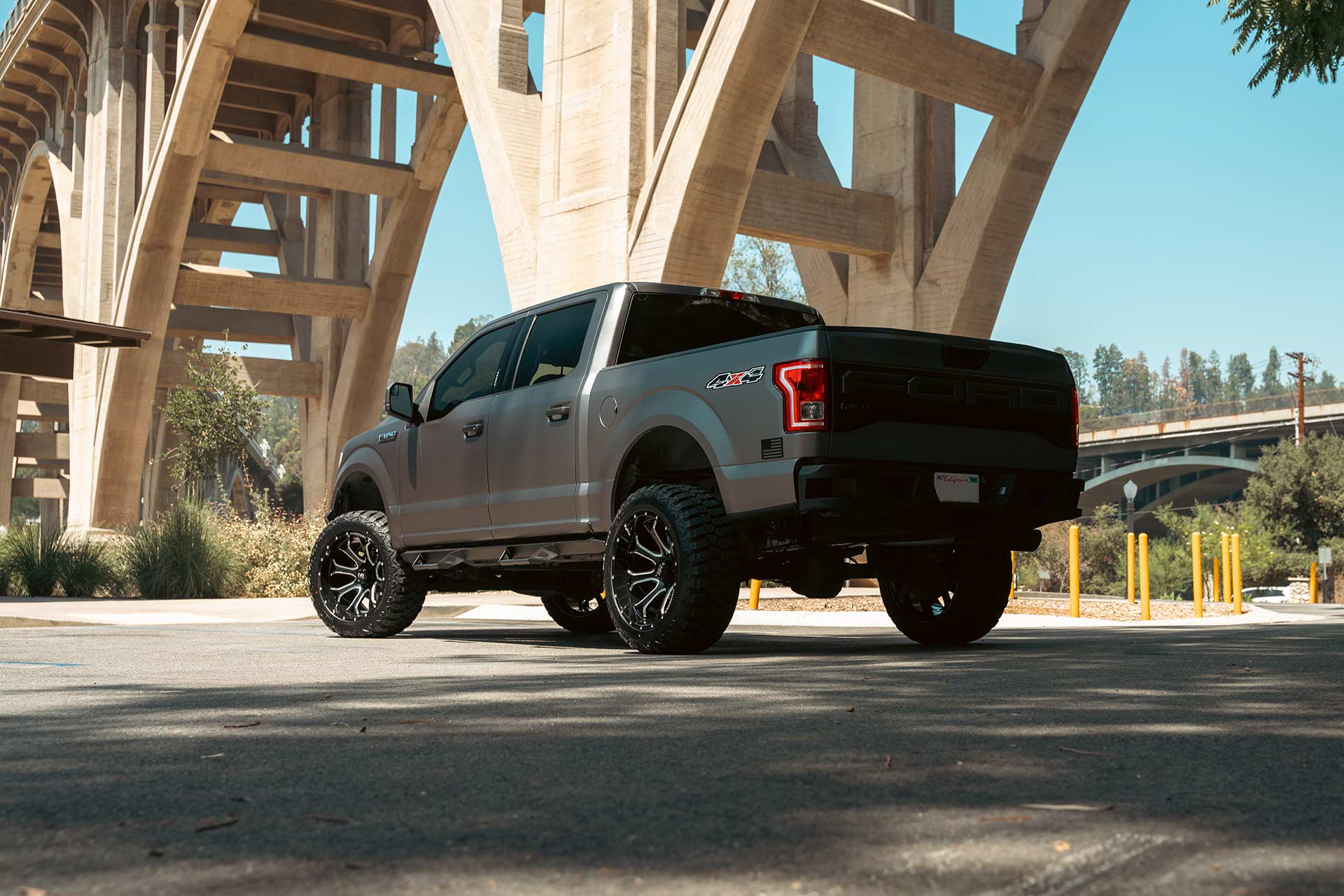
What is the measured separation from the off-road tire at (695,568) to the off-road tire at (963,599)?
1570 mm

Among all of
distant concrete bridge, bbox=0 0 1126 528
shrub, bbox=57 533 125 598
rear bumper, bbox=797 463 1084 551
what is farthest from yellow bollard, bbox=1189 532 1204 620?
shrub, bbox=57 533 125 598

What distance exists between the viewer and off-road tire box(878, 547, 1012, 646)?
8.25m

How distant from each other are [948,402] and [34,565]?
704 inches

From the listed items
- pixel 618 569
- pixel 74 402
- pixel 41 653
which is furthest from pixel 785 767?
pixel 74 402

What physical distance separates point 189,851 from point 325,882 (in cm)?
41

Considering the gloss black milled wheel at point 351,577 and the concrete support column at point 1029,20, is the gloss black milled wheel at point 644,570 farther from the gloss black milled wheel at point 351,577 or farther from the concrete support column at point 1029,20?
the concrete support column at point 1029,20

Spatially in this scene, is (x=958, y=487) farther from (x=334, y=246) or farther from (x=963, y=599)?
(x=334, y=246)

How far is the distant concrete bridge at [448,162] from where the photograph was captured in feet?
47.8

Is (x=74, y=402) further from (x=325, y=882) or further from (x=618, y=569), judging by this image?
(x=325, y=882)

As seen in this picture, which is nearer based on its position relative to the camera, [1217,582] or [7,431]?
[1217,582]

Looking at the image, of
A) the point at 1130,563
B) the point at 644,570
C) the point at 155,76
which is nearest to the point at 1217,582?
the point at 1130,563

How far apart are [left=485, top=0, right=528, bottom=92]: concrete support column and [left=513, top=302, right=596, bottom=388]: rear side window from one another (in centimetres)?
873

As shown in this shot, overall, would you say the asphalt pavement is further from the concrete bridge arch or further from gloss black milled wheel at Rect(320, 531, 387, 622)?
A: the concrete bridge arch

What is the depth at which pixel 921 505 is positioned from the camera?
7035 mm
